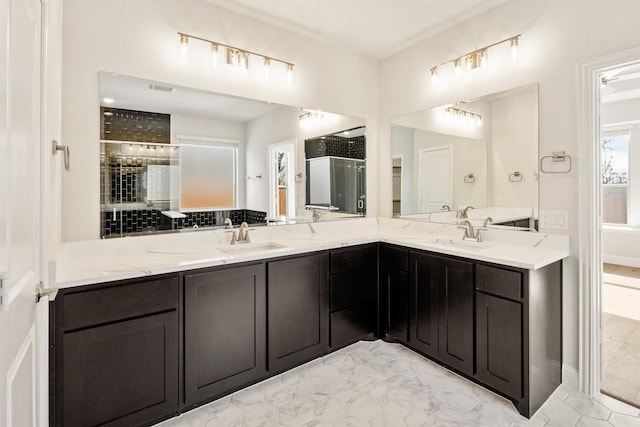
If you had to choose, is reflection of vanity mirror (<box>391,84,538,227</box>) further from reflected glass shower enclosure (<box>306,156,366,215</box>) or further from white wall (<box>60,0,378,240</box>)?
white wall (<box>60,0,378,240</box>)

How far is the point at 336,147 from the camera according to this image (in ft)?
10.4

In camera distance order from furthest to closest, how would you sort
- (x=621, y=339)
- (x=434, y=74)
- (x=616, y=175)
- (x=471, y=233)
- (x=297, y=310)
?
(x=616, y=175), (x=434, y=74), (x=621, y=339), (x=471, y=233), (x=297, y=310)

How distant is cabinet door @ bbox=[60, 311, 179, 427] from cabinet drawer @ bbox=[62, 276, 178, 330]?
0.04m

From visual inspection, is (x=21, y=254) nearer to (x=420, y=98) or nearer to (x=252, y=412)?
(x=252, y=412)

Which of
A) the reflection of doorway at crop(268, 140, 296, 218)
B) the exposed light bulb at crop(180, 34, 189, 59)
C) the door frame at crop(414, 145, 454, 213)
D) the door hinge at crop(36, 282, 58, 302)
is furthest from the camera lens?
the door frame at crop(414, 145, 454, 213)

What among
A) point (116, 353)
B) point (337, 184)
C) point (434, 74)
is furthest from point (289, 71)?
point (116, 353)

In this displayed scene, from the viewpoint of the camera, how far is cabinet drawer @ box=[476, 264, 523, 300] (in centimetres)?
185

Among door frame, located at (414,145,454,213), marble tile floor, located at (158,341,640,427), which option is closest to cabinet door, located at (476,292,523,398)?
marble tile floor, located at (158,341,640,427)

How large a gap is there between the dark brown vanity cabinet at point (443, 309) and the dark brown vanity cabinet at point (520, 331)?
78mm

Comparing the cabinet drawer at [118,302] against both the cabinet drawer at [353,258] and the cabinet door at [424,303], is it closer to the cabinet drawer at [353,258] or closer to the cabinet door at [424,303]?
the cabinet drawer at [353,258]

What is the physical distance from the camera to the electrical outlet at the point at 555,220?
84.5 inches

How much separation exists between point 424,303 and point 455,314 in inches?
10.0

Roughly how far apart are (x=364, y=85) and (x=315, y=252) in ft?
6.42

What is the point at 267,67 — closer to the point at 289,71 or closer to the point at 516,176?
the point at 289,71
